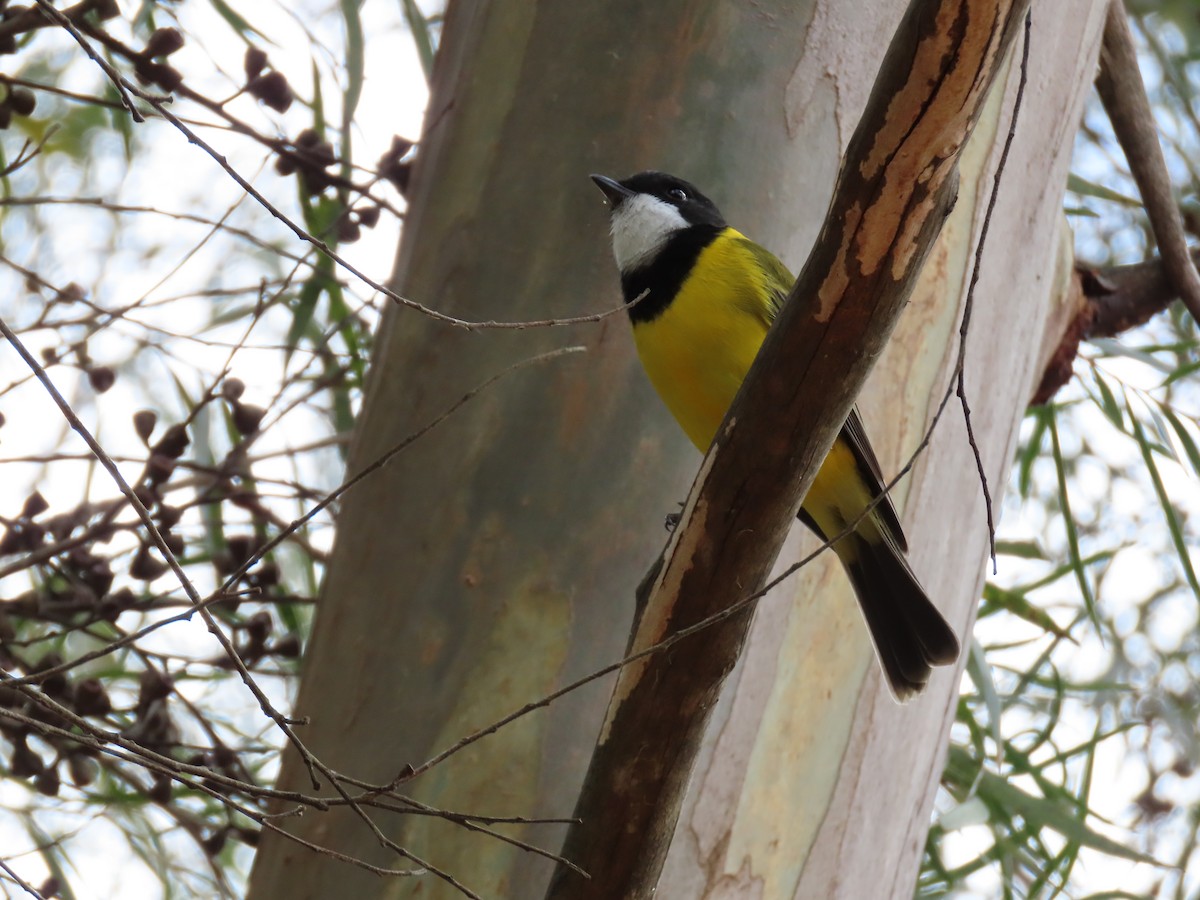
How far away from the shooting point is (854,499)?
8.95 ft

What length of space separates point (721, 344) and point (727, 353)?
0.07ft

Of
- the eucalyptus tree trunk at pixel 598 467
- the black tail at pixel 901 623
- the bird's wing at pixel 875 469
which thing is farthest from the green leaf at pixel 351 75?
the black tail at pixel 901 623

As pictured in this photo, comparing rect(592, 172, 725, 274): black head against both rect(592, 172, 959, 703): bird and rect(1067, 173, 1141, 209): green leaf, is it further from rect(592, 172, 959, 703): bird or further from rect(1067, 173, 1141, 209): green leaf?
rect(1067, 173, 1141, 209): green leaf

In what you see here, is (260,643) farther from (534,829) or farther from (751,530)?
(751,530)

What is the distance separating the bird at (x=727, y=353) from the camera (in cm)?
228

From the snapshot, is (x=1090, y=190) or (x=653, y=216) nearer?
(x=653, y=216)

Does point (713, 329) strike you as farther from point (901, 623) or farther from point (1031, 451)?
point (1031, 451)

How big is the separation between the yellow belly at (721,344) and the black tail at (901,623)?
0.39 feet

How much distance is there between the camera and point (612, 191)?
2.51m

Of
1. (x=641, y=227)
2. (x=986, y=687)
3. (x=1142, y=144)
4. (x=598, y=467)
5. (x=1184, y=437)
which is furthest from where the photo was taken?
(x=1184, y=437)

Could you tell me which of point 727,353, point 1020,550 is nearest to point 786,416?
point 727,353

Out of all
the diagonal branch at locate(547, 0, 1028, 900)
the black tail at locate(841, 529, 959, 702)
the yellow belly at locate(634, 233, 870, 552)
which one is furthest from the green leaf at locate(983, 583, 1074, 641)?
the diagonal branch at locate(547, 0, 1028, 900)

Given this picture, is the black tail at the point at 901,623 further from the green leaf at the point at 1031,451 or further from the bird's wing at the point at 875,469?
the green leaf at the point at 1031,451

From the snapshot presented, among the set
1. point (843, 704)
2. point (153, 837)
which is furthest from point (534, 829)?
point (153, 837)
